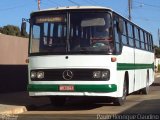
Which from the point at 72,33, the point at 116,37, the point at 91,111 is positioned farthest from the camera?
the point at 116,37

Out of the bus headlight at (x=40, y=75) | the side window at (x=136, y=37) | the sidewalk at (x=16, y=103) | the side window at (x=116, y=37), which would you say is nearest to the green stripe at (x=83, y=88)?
the bus headlight at (x=40, y=75)

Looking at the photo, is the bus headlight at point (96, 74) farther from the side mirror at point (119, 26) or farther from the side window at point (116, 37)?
the side mirror at point (119, 26)

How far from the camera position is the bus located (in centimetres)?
1423

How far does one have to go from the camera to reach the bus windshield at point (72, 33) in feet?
47.0

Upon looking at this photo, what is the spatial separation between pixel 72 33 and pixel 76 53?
0.72m

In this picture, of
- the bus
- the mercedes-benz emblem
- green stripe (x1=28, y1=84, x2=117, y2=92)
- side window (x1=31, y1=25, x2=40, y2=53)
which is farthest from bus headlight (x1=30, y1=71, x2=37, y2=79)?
the mercedes-benz emblem

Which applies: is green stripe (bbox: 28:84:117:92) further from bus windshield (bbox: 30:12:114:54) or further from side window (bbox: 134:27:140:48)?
side window (bbox: 134:27:140:48)

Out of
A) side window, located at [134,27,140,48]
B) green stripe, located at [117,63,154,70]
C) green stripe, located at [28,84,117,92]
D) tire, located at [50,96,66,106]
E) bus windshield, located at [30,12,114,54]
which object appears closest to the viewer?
green stripe, located at [28,84,117,92]

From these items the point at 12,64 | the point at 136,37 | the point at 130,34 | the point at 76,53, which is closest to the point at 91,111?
the point at 76,53

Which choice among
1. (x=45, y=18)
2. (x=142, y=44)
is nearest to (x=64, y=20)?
(x=45, y=18)

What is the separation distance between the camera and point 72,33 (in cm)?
1470

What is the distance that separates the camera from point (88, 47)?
1429cm

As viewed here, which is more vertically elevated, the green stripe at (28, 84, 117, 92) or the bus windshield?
the bus windshield

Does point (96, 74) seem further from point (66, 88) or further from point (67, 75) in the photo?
point (66, 88)
